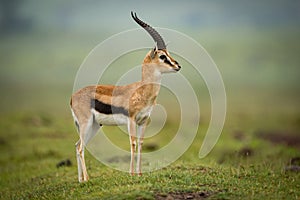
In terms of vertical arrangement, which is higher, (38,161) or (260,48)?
(260,48)

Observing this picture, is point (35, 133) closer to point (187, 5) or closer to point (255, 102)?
point (255, 102)

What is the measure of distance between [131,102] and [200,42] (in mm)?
81643

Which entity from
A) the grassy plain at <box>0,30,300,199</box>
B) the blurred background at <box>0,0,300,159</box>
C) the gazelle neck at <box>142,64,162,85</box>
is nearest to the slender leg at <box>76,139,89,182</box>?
the grassy plain at <box>0,30,300,199</box>

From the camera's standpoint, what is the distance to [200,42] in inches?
3693

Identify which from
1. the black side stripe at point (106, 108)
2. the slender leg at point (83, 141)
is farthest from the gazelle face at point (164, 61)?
the slender leg at point (83, 141)

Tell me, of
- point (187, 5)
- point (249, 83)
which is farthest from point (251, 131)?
point (187, 5)

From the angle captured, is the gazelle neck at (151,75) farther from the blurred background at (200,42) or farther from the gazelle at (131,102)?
the blurred background at (200,42)

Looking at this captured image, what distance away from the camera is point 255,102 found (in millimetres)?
59156

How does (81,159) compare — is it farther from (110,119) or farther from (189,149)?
(189,149)

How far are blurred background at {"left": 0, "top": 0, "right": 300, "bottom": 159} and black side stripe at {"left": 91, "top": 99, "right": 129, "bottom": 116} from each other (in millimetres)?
16892

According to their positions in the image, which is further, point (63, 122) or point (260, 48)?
point (260, 48)

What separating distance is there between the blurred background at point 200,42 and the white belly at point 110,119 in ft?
55.6

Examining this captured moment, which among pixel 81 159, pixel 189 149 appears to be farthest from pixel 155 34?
pixel 189 149

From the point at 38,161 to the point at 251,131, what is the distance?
50.6ft
